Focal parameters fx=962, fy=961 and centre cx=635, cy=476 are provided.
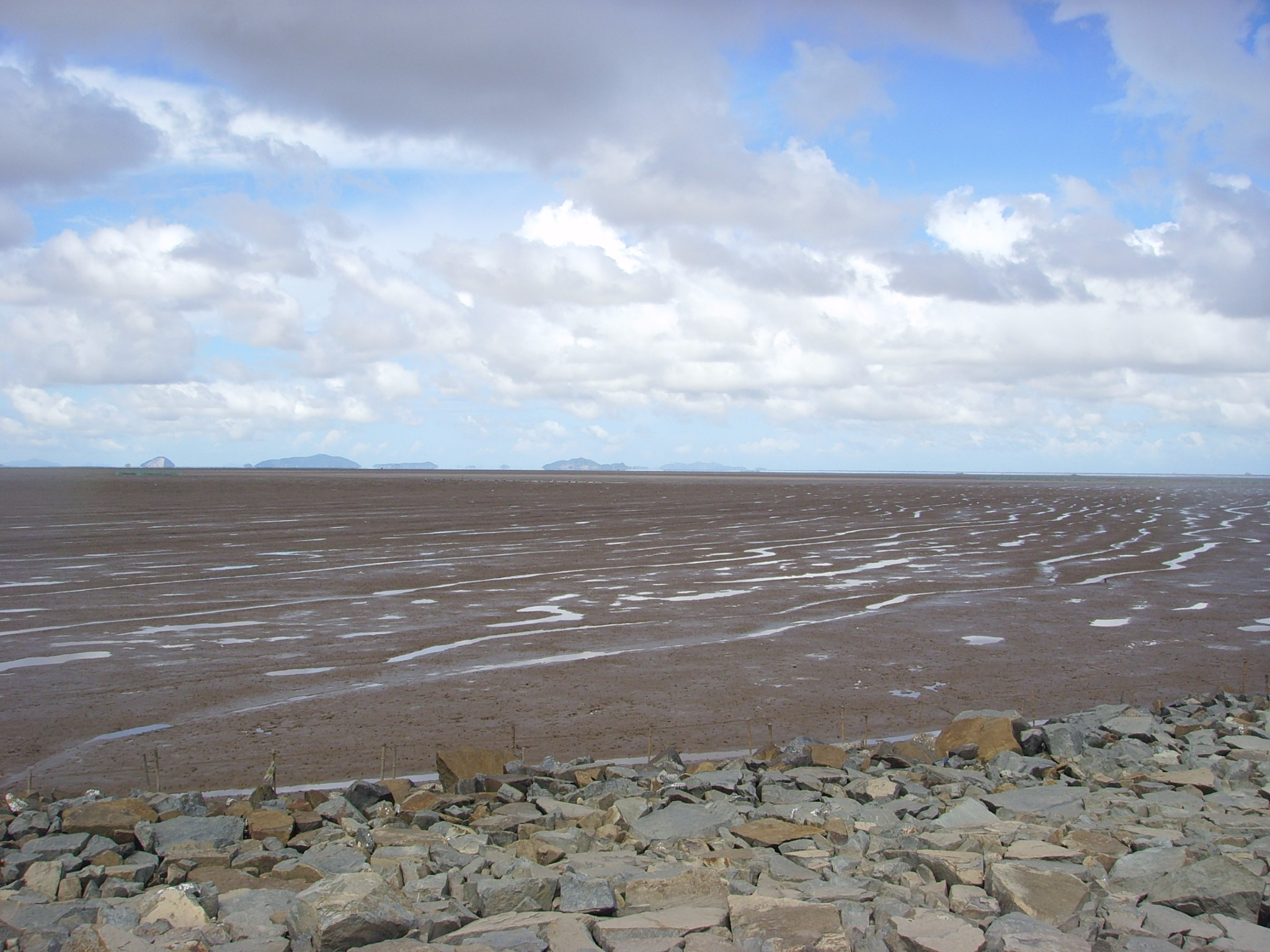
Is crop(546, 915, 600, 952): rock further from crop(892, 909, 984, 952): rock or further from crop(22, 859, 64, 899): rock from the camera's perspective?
crop(22, 859, 64, 899): rock

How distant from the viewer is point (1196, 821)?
23.4 ft

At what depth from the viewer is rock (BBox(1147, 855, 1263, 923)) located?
5520 millimetres

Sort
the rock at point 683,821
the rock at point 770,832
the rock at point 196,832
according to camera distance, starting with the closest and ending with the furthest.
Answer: the rock at point 196,832, the rock at point 770,832, the rock at point 683,821

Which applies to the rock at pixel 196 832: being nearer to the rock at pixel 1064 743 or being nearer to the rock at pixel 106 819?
the rock at pixel 106 819

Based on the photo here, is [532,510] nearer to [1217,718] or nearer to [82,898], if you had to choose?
[1217,718]

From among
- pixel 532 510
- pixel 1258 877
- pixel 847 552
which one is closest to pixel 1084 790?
pixel 1258 877

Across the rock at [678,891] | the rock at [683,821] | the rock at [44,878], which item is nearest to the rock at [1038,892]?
the rock at [678,891]

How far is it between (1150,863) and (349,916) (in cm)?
492

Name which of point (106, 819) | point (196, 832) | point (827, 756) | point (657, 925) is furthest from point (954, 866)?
point (106, 819)

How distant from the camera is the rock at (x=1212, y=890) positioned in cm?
552

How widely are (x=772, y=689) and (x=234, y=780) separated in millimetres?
6543

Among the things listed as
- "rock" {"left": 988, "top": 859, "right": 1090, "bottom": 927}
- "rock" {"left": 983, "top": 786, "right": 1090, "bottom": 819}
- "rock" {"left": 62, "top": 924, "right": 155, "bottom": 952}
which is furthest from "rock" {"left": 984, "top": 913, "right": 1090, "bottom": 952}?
"rock" {"left": 62, "top": 924, "right": 155, "bottom": 952}

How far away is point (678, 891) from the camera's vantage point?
5809mm

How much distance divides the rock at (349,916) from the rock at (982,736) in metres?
6.01
